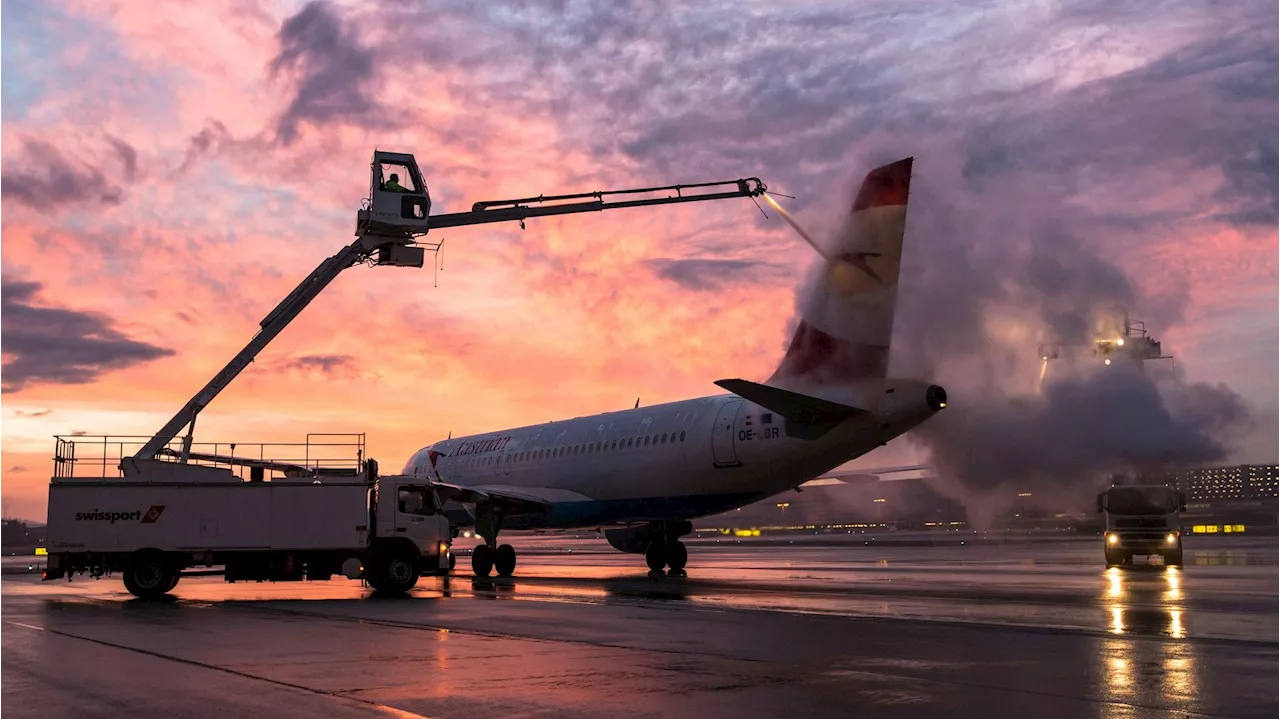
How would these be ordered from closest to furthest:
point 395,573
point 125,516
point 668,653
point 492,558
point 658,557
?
point 668,653 → point 125,516 → point 395,573 → point 658,557 → point 492,558

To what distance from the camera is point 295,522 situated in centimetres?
2945

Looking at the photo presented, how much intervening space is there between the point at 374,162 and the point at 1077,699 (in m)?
32.4

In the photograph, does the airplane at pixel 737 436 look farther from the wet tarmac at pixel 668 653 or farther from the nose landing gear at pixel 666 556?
the wet tarmac at pixel 668 653

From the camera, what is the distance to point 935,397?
29.9 meters

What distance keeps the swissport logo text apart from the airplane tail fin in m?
17.1

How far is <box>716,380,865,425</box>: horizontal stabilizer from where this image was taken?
97.8 ft

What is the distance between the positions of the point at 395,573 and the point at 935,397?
46.9 ft

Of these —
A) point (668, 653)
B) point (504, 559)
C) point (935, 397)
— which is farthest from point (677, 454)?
point (668, 653)

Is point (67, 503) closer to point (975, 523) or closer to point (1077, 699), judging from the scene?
point (1077, 699)

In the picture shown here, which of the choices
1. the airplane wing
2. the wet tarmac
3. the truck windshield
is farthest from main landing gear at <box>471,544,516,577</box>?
the truck windshield

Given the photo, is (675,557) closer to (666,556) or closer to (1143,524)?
(666,556)

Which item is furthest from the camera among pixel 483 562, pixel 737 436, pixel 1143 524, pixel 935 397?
pixel 483 562

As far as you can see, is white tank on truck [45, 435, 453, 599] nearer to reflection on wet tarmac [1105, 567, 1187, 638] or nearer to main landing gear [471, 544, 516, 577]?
main landing gear [471, 544, 516, 577]

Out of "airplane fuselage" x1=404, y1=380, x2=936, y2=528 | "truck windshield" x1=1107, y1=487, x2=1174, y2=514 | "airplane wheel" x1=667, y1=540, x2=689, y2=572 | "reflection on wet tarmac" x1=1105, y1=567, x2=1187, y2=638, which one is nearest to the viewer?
"reflection on wet tarmac" x1=1105, y1=567, x2=1187, y2=638
